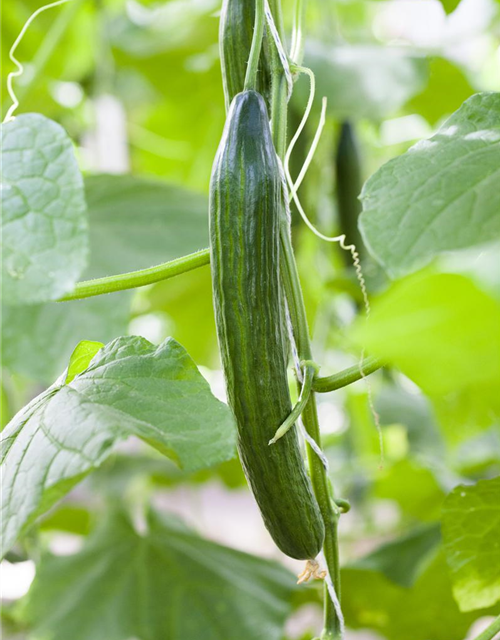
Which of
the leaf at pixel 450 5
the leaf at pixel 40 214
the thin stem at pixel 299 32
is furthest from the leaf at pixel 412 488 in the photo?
the leaf at pixel 40 214

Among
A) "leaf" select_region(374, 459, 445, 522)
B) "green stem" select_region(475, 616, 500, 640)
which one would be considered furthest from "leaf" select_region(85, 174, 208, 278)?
"green stem" select_region(475, 616, 500, 640)

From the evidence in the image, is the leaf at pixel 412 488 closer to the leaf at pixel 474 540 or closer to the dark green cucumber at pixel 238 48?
the leaf at pixel 474 540

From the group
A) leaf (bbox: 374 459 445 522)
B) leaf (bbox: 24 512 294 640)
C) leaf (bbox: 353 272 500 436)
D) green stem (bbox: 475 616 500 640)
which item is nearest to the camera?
leaf (bbox: 353 272 500 436)

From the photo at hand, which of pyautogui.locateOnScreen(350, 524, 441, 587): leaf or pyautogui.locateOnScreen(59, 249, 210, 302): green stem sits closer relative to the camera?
pyautogui.locateOnScreen(59, 249, 210, 302): green stem

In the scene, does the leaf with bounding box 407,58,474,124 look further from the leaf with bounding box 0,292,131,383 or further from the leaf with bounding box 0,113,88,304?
the leaf with bounding box 0,113,88,304

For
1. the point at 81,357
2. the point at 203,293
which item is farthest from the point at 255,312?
the point at 203,293

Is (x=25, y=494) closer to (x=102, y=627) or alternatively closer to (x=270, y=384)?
(x=270, y=384)

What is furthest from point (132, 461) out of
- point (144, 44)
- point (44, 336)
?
point (144, 44)
